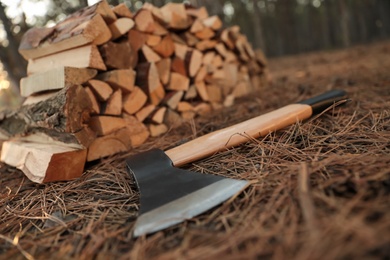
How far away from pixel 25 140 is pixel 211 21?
2.56m

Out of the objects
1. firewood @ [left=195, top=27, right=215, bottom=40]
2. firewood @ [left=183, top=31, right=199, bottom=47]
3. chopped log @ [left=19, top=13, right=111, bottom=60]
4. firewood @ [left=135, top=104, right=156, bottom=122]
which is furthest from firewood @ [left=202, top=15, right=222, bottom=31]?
chopped log @ [left=19, top=13, right=111, bottom=60]

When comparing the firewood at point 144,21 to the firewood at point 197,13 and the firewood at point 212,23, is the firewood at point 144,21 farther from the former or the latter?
the firewood at point 212,23

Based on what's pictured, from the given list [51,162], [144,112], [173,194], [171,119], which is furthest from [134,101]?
[173,194]

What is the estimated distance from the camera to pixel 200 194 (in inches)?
49.8

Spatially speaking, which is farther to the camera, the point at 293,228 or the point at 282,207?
the point at 282,207

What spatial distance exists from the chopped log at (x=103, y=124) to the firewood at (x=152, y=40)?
0.95 m

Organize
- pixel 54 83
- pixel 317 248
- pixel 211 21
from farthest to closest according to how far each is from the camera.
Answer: pixel 211 21, pixel 54 83, pixel 317 248

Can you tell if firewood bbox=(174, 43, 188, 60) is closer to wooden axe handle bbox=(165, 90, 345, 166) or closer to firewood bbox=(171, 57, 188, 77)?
firewood bbox=(171, 57, 188, 77)

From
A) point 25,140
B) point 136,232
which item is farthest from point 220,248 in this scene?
point 25,140

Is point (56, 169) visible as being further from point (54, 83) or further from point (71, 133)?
point (54, 83)

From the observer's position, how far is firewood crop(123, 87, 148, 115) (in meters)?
2.44

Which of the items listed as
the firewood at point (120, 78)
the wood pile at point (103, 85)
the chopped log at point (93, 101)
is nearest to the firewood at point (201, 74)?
the wood pile at point (103, 85)

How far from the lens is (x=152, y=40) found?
110 inches

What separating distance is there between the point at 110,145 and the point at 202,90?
147cm
